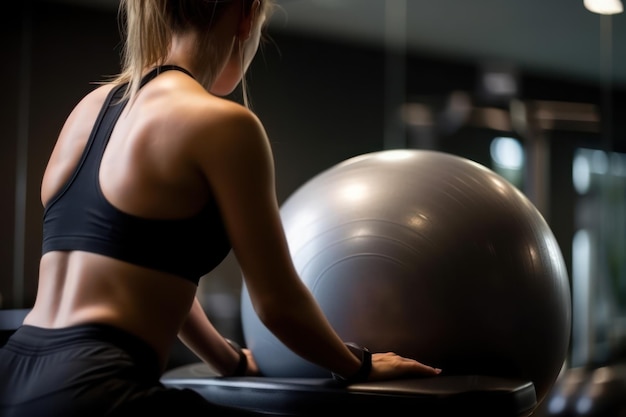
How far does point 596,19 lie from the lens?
3.97m

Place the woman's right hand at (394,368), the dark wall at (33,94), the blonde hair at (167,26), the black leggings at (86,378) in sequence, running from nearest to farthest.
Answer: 1. the black leggings at (86,378)
2. the blonde hair at (167,26)
3. the woman's right hand at (394,368)
4. the dark wall at (33,94)

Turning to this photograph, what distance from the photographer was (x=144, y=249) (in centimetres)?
103

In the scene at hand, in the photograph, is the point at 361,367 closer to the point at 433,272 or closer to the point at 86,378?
the point at 433,272

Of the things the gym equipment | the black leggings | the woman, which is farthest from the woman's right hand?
the black leggings

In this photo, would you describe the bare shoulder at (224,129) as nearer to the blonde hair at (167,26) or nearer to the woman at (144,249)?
the woman at (144,249)

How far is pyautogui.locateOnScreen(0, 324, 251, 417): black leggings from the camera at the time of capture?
0.96m

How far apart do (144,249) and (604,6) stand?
349 cm

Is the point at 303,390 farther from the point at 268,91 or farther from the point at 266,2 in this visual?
the point at 268,91

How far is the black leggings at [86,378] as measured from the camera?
0.96 m

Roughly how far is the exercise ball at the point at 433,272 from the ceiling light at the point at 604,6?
8.91 ft

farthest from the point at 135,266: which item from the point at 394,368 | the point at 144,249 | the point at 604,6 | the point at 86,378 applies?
the point at 604,6

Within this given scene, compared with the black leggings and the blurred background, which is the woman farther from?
the blurred background

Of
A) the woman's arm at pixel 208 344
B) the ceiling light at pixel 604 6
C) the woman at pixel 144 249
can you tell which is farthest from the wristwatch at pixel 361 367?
the ceiling light at pixel 604 6

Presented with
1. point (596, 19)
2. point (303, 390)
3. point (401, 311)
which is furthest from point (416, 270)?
point (596, 19)
